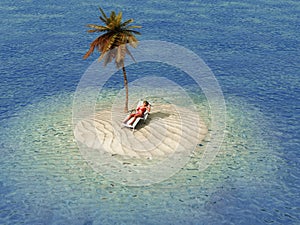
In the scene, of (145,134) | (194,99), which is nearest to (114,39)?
(145,134)

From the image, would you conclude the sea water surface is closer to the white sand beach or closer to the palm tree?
the white sand beach

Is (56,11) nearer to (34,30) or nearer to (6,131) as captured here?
(34,30)

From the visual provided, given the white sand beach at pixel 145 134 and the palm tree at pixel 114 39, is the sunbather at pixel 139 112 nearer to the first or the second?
the white sand beach at pixel 145 134

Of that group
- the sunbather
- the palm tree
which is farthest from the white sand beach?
the palm tree

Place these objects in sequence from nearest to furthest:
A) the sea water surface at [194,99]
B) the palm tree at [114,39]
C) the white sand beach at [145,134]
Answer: the sea water surface at [194,99]
the palm tree at [114,39]
the white sand beach at [145,134]

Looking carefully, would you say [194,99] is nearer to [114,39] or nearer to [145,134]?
[145,134]

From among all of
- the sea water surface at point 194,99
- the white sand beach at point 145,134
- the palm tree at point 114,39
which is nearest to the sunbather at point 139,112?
the white sand beach at point 145,134

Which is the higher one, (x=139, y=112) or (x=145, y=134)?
(x=139, y=112)

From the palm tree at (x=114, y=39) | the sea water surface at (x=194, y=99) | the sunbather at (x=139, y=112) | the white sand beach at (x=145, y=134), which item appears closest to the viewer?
the sea water surface at (x=194, y=99)

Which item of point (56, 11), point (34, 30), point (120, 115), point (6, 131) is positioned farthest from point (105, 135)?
point (56, 11)
